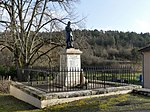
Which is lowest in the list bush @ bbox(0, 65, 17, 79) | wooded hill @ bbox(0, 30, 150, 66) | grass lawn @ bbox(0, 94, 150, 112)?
grass lawn @ bbox(0, 94, 150, 112)

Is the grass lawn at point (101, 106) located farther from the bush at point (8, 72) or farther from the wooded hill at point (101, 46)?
the wooded hill at point (101, 46)

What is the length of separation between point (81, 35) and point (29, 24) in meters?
4.82

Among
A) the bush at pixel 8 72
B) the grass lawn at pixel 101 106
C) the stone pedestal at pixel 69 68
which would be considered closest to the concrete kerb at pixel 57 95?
the grass lawn at pixel 101 106

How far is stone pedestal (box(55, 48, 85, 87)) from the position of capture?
12.2m

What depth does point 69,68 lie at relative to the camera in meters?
12.5

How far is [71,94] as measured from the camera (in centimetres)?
979

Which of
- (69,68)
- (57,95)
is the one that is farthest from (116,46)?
(57,95)

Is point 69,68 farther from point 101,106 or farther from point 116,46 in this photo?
point 116,46

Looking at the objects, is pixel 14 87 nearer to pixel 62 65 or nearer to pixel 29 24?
pixel 62 65

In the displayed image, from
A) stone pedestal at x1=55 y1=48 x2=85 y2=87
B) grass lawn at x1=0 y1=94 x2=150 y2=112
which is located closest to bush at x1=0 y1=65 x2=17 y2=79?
stone pedestal at x1=55 y1=48 x2=85 y2=87

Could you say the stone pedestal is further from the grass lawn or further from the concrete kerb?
the grass lawn

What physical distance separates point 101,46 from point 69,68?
1365 inches

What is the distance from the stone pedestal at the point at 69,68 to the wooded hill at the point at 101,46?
7.41 m

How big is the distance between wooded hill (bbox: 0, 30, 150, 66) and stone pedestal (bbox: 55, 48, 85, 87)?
741 centimetres
